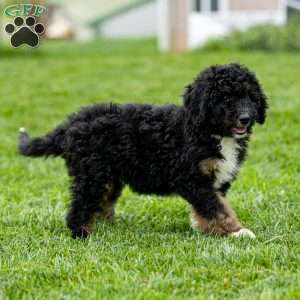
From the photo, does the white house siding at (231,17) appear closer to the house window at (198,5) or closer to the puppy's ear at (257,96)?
the house window at (198,5)

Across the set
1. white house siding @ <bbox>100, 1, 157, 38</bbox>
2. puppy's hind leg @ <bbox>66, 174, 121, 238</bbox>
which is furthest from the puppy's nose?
white house siding @ <bbox>100, 1, 157, 38</bbox>

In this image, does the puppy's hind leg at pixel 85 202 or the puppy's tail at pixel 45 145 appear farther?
the puppy's tail at pixel 45 145

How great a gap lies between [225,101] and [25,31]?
5.53 ft

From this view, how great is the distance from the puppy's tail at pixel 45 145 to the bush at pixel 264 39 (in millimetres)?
15212

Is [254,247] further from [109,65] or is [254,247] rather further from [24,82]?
[109,65]

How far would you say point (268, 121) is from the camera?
36.0ft

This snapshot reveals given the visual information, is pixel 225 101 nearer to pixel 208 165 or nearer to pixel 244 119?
pixel 244 119

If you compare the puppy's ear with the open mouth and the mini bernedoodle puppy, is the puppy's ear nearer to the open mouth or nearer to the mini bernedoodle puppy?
the mini bernedoodle puppy

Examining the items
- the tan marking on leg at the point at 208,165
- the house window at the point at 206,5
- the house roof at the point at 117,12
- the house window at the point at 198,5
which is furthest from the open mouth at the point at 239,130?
the house roof at the point at 117,12

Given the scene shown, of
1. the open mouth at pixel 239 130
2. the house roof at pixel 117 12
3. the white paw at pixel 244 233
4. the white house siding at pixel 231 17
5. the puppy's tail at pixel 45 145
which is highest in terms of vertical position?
the open mouth at pixel 239 130

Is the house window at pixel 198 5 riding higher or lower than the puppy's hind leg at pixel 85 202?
lower
